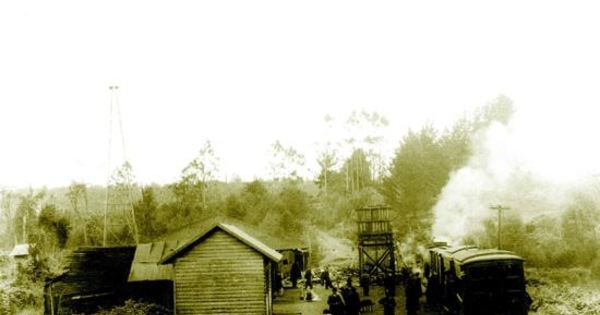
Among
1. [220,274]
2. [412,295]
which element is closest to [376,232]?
[412,295]

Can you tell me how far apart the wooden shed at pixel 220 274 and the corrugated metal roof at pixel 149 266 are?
564 cm

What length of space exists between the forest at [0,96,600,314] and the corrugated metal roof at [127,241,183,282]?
5.52 metres

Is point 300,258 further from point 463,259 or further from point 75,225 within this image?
point 75,225

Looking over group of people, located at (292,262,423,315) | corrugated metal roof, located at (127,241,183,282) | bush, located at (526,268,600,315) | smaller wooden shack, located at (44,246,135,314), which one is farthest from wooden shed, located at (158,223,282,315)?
bush, located at (526,268,600,315)

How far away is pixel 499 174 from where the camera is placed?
49.9 m

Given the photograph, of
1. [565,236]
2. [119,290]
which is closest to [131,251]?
[119,290]

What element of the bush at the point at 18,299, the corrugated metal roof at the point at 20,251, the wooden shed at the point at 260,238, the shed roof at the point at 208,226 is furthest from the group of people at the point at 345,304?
the corrugated metal roof at the point at 20,251

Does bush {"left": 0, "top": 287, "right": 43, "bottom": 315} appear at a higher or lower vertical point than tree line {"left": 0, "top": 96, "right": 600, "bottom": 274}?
lower

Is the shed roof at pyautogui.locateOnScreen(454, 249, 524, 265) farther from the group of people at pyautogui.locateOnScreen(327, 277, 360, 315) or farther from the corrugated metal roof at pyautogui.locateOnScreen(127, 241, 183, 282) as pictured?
the corrugated metal roof at pyautogui.locateOnScreen(127, 241, 183, 282)

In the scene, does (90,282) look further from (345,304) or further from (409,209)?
(409,209)

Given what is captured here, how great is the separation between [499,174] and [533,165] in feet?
13.6

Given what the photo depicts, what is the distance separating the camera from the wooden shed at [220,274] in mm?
21266

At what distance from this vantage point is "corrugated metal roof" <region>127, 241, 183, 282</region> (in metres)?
26.9

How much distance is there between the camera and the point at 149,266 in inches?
1093
